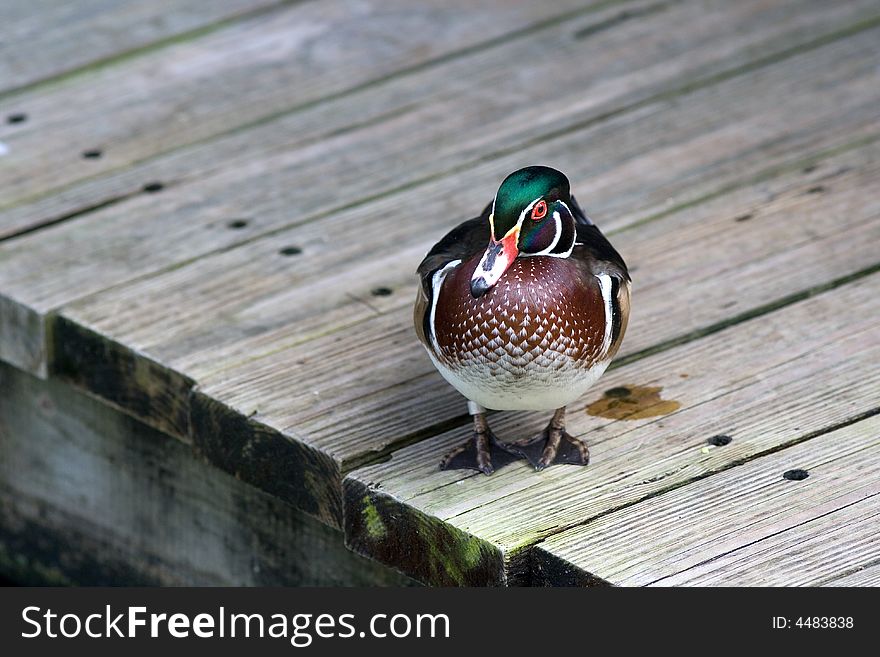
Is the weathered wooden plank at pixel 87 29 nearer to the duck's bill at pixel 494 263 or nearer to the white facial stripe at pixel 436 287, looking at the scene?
the white facial stripe at pixel 436 287

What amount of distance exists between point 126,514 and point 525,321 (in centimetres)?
138

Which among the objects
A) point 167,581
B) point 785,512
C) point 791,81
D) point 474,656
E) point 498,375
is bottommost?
point 167,581

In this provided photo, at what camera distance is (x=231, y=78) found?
4.50 m

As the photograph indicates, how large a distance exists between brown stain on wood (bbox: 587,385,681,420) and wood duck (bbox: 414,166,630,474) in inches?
11.2

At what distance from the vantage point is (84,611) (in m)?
2.80

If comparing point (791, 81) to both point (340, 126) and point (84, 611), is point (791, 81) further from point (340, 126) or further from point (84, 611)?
point (84, 611)

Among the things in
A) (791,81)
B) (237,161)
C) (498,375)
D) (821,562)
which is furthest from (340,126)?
(821,562)

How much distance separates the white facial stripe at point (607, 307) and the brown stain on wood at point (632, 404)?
0.33 m

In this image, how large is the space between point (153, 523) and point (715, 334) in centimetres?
125

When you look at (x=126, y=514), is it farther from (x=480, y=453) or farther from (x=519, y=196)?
(x=519, y=196)

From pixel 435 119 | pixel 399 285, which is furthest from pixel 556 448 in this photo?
pixel 435 119

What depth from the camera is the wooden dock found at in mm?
2787

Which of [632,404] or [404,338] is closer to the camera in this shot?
[632,404]

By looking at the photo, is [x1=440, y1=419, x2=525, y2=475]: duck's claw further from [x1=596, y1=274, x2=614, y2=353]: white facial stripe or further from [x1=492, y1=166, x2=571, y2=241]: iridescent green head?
[x1=492, y1=166, x2=571, y2=241]: iridescent green head
